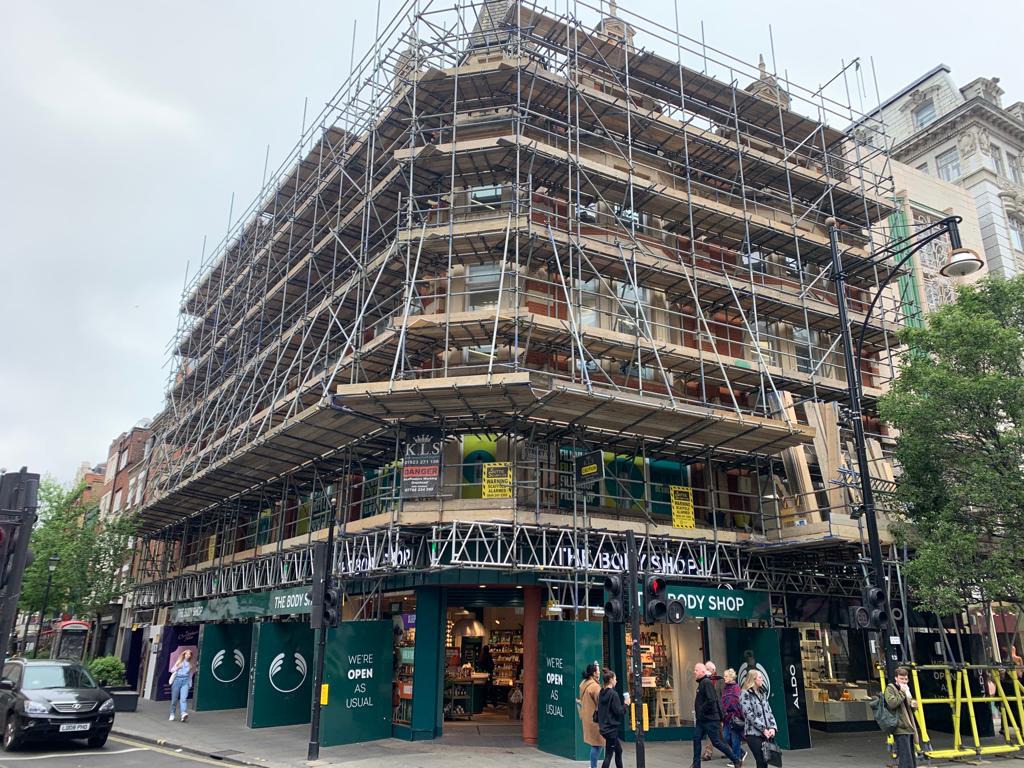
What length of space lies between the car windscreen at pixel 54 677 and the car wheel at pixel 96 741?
1182 millimetres

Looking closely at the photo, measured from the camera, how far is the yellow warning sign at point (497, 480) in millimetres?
16656

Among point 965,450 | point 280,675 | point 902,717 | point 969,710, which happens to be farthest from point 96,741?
point 965,450

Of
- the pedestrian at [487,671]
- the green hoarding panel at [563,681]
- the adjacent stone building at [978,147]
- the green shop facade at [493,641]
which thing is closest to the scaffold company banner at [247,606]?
the green shop facade at [493,641]

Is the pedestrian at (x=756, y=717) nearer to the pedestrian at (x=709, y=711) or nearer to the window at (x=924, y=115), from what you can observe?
the pedestrian at (x=709, y=711)

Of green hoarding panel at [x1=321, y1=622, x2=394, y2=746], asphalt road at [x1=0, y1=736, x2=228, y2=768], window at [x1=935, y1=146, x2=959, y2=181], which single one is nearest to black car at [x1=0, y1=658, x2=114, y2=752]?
asphalt road at [x1=0, y1=736, x2=228, y2=768]

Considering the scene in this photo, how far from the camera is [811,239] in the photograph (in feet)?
77.4

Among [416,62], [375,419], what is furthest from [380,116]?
[375,419]

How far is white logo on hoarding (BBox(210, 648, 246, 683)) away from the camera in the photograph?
23.8 meters

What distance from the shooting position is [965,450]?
16828mm

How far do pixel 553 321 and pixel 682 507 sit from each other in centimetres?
563

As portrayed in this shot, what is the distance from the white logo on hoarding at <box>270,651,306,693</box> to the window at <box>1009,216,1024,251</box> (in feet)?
124

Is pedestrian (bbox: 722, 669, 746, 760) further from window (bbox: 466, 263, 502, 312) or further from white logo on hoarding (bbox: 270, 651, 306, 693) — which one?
white logo on hoarding (bbox: 270, 651, 306, 693)

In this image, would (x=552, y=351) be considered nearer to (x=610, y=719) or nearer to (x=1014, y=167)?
(x=610, y=719)

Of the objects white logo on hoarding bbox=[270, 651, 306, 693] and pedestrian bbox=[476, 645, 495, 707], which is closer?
white logo on hoarding bbox=[270, 651, 306, 693]
